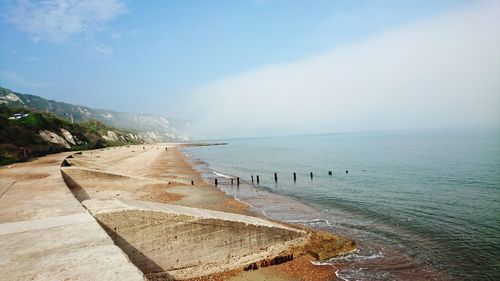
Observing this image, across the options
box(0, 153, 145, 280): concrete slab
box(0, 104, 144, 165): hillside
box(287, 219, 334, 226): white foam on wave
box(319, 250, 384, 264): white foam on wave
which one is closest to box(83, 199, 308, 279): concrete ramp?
box(0, 153, 145, 280): concrete slab

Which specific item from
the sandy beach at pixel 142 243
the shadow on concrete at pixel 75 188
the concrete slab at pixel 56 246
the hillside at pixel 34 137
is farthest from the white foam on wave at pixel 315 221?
the hillside at pixel 34 137

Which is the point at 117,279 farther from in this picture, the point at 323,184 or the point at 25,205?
the point at 323,184

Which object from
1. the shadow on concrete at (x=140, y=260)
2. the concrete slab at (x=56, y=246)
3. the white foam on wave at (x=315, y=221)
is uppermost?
the concrete slab at (x=56, y=246)

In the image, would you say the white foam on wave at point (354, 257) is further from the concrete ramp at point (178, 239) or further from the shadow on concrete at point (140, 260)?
the shadow on concrete at point (140, 260)

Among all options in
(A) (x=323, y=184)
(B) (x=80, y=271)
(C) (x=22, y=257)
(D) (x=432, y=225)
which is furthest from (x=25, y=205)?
(A) (x=323, y=184)

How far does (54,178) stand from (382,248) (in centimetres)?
1906

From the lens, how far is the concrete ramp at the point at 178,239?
396 inches

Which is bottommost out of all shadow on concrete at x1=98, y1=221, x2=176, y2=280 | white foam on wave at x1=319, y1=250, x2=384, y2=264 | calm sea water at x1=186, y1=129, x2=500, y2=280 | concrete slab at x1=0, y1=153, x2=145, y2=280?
calm sea water at x1=186, y1=129, x2=500, y2=280

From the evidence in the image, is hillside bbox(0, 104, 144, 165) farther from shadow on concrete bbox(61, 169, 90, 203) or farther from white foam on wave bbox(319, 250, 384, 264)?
white foam on wave bbox(319, 250, 384, 264)

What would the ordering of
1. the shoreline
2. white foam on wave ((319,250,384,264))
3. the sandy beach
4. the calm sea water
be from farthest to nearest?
white foam on wave ((319,250,384,264)), the calm sea water, the shoreline, the sandy beach

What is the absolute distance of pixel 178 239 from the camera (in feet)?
35.2

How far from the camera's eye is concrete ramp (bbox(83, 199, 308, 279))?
33.0ft

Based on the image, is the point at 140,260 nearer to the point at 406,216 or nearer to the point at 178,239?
the point at 178,239

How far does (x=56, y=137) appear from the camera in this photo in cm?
5744
